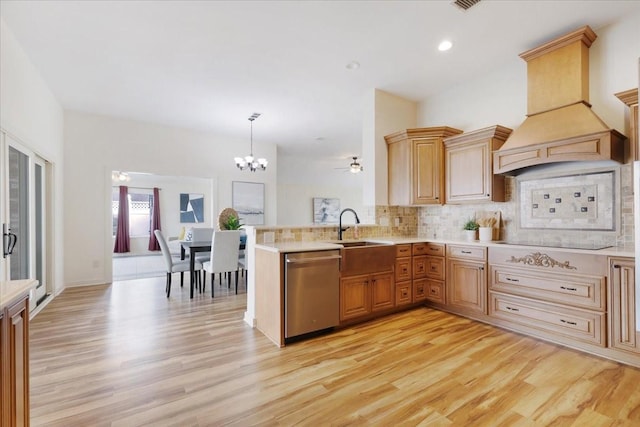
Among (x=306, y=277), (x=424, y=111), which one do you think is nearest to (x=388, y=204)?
(x=424, y=111)

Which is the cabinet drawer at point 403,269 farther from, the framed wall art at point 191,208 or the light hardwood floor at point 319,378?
the framed wall art at point 191,208

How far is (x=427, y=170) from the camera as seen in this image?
400cm

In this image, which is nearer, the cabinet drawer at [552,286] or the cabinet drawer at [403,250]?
the cabinet drawer at [552,286]

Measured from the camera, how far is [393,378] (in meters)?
2.17

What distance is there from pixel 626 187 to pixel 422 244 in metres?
1.93

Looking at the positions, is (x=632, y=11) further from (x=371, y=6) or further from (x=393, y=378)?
(x=393, y=378)

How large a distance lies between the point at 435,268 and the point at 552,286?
1.20 metres

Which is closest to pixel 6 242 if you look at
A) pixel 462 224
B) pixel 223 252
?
pixel 223 252

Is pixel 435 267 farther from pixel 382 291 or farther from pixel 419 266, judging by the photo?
pixel 382 291

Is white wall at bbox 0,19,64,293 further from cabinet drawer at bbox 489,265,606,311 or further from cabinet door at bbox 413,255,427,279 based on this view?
cabinet drawer at bbox 489,265,606,311

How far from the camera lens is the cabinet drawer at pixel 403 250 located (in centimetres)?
356

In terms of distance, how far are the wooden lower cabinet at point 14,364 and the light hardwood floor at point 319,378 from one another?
0.53m

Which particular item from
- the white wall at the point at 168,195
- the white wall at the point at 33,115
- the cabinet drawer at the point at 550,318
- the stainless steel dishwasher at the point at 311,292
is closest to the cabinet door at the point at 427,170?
the cabinet drawer at the point at 550,318

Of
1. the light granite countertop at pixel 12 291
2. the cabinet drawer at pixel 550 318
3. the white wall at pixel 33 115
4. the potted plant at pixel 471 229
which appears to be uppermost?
the white wall at pixel 33 115
